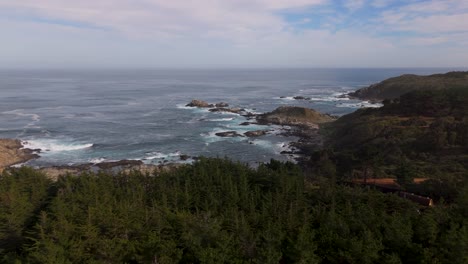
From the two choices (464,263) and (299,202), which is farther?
(299,202)

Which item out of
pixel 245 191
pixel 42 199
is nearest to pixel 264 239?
pixel 245 191

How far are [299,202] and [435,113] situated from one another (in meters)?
62.3

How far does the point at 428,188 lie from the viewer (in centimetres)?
3878

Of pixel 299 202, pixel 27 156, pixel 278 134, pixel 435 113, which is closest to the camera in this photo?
pixel 299 202

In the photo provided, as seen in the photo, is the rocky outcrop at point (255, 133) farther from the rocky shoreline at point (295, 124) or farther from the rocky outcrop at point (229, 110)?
the rocky outcrop at point (229, 110)

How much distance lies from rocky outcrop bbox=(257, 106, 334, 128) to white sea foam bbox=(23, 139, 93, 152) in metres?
49.7

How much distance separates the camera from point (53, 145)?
79.0 meters

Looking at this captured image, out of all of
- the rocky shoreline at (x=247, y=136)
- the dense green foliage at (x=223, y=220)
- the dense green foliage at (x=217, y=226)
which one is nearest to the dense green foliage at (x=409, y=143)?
the dense green foliage at (x=223, y=220)

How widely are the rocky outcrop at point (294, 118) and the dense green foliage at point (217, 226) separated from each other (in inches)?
2476

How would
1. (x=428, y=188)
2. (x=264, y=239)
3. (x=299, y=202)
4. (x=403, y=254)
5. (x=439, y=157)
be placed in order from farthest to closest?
(x=439, y=157), (x=428, y=188), (x=299, y=202), (x=264, y=239), (x=403, y=254)

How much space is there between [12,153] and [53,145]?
357 inches

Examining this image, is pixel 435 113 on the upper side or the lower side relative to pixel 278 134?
upper

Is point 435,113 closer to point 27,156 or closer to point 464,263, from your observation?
point 464,263

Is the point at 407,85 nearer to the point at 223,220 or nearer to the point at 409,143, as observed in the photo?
the point at 409,143
